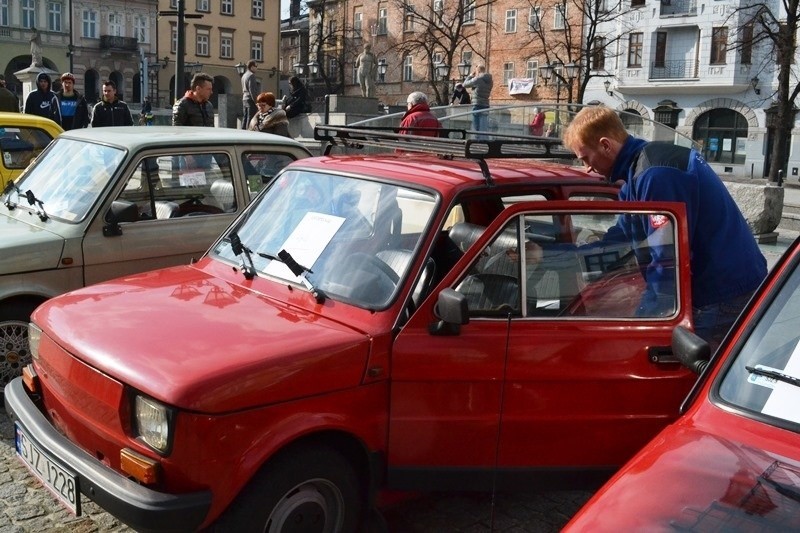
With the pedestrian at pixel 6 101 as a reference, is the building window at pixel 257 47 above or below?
above

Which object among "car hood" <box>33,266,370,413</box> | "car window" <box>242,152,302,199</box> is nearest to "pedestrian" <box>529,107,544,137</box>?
"car window" <box>242,152,302,199</box>

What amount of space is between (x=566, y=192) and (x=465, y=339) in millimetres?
1408

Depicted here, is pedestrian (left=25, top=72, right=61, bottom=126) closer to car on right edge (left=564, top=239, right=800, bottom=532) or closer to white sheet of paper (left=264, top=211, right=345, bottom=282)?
white sheet of paper (left=264, top=211, right=345, bottom=282)

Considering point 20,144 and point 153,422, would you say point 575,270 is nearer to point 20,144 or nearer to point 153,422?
point 153,422

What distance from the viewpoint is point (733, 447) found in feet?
8.28

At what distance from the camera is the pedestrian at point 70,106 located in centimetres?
1382

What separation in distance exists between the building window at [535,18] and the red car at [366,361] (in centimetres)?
5390

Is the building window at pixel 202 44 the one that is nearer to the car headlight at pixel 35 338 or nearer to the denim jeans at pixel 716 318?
the car headlight at pixel 35 338

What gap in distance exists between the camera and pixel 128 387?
347cm

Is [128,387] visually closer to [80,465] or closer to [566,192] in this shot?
[80,465]

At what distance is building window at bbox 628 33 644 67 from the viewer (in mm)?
53906

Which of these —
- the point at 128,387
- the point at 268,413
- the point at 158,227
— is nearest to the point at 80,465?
the point at 128,387

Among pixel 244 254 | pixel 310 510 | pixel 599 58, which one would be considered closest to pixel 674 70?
pixel 599 58

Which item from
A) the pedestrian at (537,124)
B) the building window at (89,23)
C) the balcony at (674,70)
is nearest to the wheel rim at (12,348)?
the pedestrian at (537,124)
